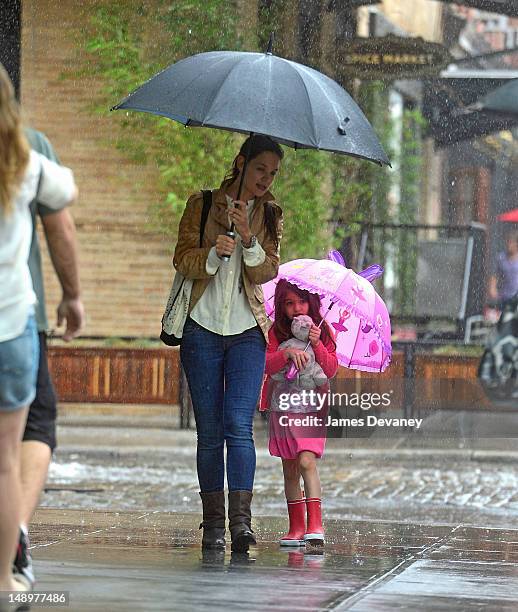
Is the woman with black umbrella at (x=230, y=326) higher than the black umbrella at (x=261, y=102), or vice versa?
the black umbrella at (x=261, y=102)

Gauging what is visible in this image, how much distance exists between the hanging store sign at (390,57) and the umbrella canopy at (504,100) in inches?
30.2

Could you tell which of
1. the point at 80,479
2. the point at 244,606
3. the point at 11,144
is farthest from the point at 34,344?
the point at 80,479

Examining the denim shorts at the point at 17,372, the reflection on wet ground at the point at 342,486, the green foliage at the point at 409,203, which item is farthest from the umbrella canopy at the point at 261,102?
the green foliage at the point at 409,203

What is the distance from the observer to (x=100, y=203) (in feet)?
58.1

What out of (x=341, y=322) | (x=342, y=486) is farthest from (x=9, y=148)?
(x=342, y=486)

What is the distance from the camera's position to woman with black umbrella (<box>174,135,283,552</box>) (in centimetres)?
683

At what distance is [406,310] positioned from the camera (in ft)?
56.0

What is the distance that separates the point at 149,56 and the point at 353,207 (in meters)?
2.68

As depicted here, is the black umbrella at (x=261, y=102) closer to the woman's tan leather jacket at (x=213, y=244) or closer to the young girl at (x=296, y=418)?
the woman's tan leather jacket at (x=213, y=244)

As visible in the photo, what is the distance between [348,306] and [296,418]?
0.59m

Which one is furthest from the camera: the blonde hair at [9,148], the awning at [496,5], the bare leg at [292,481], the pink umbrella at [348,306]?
the awning at [496,5]

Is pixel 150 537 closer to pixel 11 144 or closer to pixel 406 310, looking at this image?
pixel 11 144

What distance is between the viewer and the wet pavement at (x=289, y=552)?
18.5 ft

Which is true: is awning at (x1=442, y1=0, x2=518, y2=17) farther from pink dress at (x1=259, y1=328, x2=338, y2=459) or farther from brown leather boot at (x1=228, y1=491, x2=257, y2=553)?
brown leather boot at (x1=228, y1=491, x2=257, y2=553)
